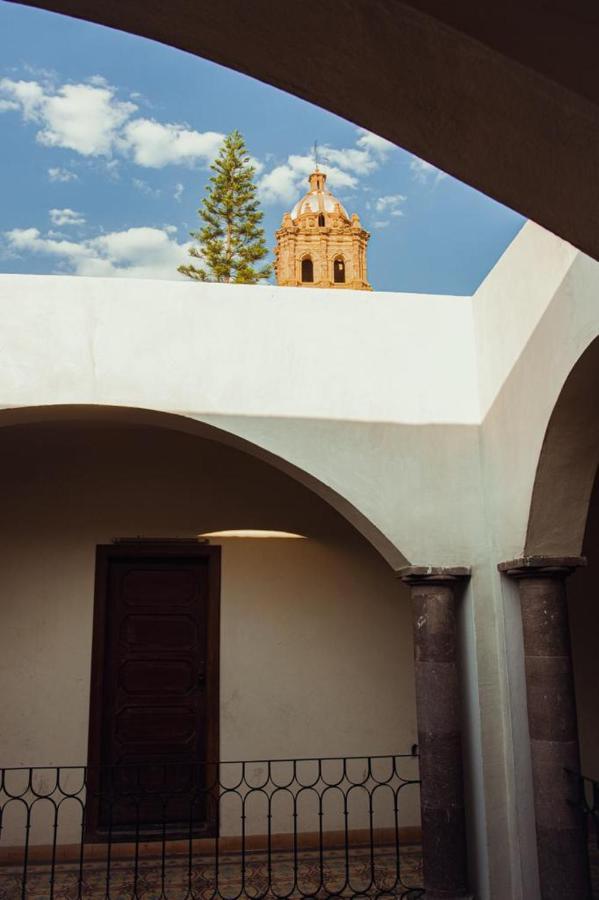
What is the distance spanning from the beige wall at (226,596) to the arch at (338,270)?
78.9 ft

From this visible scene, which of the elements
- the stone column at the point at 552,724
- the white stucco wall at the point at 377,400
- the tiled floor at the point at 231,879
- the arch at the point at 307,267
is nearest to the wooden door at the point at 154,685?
the tiled floor at the point at 231,879

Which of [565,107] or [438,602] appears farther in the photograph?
[438,602]

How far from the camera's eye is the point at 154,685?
5.94m

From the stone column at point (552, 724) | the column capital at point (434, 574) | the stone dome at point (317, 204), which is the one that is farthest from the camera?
the stone dome at point (317, 204)

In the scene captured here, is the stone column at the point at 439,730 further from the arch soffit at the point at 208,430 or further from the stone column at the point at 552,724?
the stone column at the point at 552,724

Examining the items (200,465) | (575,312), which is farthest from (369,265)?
(575,312)

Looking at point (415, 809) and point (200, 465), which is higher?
point (200, 465)

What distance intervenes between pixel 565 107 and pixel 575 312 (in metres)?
2.43

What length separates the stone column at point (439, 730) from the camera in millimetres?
4195

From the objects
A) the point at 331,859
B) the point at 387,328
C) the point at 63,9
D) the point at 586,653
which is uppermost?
the point at 387,328

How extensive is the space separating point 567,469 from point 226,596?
288 cm

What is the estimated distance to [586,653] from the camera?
6.36 meters

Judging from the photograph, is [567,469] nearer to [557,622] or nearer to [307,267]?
[557,622]

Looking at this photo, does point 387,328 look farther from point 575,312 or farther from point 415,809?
point 415,809
